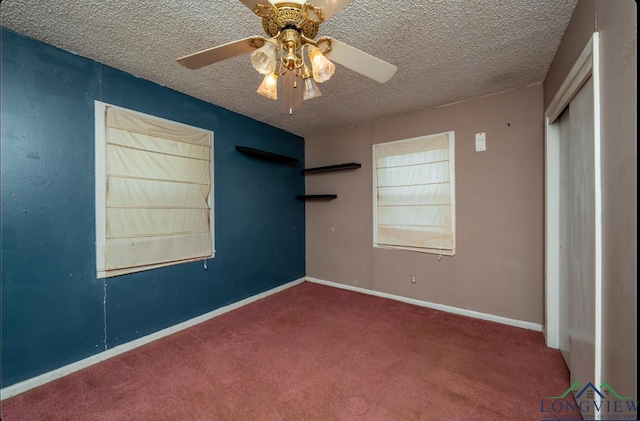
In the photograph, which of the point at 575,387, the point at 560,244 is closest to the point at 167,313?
the point at 575,387

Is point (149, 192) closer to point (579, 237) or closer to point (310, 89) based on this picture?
point (310, 89)

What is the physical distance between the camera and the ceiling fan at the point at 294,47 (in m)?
1.12

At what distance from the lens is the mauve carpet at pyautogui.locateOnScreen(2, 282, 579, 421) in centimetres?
154

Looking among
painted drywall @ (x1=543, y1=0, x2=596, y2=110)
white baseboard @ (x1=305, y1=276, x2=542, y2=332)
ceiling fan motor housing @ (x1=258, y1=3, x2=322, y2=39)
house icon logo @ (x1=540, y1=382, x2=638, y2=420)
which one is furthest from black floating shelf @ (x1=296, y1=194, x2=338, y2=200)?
house icon logo @ (x1=540, y1=382, x2=638, y2=420)

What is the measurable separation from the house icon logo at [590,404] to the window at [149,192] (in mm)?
3072

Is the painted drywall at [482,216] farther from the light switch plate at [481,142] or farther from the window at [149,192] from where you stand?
the window at [149,192]

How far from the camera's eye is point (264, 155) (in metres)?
3.37

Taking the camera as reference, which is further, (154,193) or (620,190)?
(154,193)

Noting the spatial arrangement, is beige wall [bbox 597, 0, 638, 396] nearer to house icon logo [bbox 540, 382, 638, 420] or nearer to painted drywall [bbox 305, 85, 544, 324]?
house icon logo [bbox 540, 382, 638, 420]

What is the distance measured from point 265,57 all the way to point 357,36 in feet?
2.92

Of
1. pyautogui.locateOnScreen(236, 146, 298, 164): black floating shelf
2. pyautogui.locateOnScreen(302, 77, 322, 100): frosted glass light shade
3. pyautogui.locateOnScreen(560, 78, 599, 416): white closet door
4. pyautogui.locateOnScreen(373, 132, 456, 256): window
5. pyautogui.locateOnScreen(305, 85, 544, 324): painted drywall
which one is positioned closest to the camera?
pyautogui.locateOnScreen(560, 78, 599, 416): white closet door

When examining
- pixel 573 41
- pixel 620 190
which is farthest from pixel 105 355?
pixel 573 41

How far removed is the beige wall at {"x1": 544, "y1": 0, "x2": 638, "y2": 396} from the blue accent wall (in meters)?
3.08

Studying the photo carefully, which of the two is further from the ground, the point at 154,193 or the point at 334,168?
the point at 334,168
